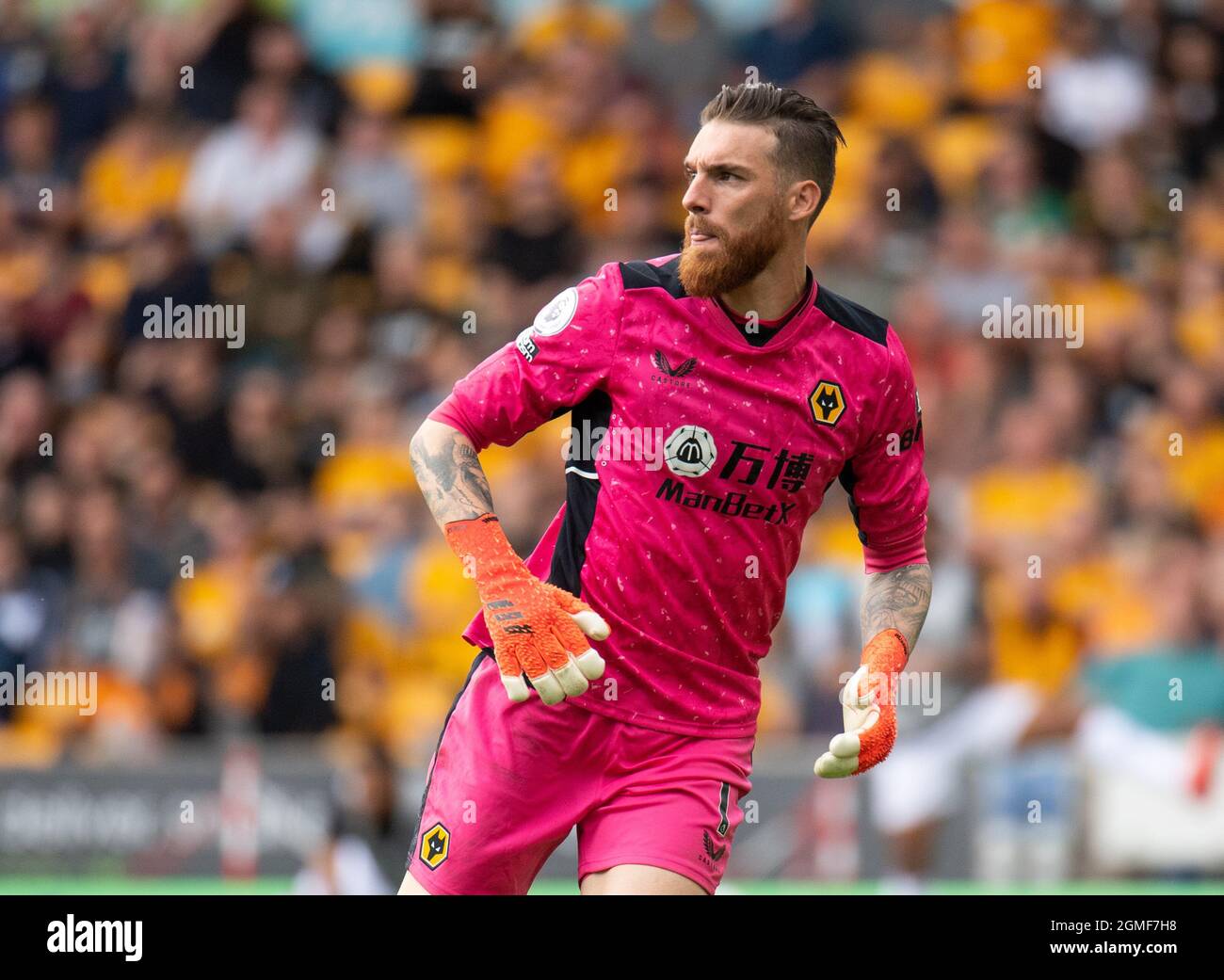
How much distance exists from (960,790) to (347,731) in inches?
131

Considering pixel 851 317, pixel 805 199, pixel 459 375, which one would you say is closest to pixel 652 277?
pixel 805 199

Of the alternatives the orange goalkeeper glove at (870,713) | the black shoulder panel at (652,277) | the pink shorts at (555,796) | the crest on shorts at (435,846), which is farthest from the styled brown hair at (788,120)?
the crest on shorts at (435,846)

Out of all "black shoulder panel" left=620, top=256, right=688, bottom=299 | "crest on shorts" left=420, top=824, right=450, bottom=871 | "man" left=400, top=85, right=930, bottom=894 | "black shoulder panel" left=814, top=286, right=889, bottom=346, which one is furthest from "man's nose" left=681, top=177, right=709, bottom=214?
"crest on shorts" left=420, top=824, right=450, bottom=871

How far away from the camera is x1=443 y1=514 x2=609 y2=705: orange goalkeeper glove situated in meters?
4.94

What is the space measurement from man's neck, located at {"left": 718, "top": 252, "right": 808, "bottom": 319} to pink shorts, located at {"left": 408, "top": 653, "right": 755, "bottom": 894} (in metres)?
1.18

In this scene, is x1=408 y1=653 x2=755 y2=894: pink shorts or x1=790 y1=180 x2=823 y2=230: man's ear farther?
x1=790 y1=180 x2=823 y2=230: man's ear

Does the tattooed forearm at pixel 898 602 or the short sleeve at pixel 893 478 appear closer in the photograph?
the short sleeve at pixel 893 478

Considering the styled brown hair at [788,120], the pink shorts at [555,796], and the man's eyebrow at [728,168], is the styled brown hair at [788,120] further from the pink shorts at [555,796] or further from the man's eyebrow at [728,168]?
the pink shorts at [555,796]

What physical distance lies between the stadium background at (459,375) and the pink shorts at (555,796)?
3.85 meters

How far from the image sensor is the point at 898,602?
5.70 m

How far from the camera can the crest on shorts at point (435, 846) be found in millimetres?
5305

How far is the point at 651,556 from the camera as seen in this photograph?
5301 millimetres

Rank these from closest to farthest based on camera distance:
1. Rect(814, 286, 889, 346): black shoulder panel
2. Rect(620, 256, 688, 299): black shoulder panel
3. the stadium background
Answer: Rect(620, 256, 688, 299): black shoulder panel
Rect(814, 286, 889, 346): black shoulder panel
the stadium background

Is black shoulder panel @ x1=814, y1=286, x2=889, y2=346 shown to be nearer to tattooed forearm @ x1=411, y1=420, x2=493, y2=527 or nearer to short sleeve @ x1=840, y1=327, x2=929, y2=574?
short sleeve @ x1=840, y1=327, x2=929, y2=574
